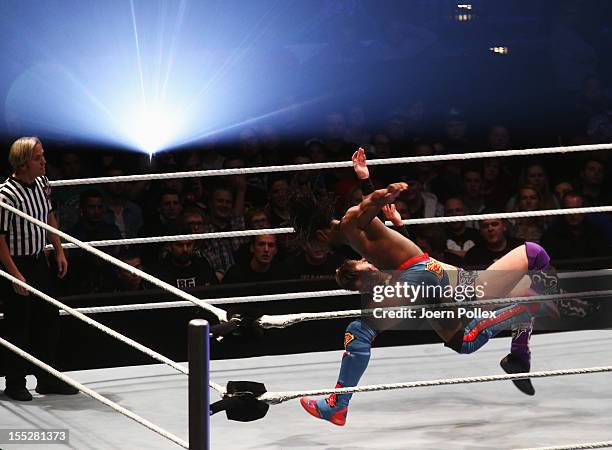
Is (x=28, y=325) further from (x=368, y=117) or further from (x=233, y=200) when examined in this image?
(x=368, y=117)

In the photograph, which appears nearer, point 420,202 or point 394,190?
point 394,190

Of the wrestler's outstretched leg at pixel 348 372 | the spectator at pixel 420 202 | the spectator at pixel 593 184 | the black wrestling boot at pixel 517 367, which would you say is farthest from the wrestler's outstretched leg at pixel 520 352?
the spectator at pixel 593 184

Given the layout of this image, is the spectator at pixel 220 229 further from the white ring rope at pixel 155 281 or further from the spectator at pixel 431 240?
the white ring rope at pixel 155 281

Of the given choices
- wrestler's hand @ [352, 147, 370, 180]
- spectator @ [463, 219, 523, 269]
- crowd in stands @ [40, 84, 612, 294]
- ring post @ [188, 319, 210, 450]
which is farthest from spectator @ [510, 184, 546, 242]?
ring post @ [188, 319, 210, 450]

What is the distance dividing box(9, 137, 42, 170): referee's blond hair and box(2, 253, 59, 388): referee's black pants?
0.85 ft

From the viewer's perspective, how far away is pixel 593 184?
4820 millimetres

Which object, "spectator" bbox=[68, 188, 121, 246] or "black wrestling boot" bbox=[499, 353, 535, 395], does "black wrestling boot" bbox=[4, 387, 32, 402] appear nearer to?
"spectator" bbox=[68, 188, 121, 246]

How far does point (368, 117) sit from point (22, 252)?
234 cm

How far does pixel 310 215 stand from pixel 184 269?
3.90ft

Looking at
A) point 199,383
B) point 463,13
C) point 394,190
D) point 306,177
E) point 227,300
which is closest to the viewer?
point 199,383

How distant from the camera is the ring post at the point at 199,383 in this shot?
2.08 metres

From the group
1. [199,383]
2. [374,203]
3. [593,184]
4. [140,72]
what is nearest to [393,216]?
[374,203]

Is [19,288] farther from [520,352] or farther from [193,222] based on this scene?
[520,352]

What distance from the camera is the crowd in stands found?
13.5 feet
